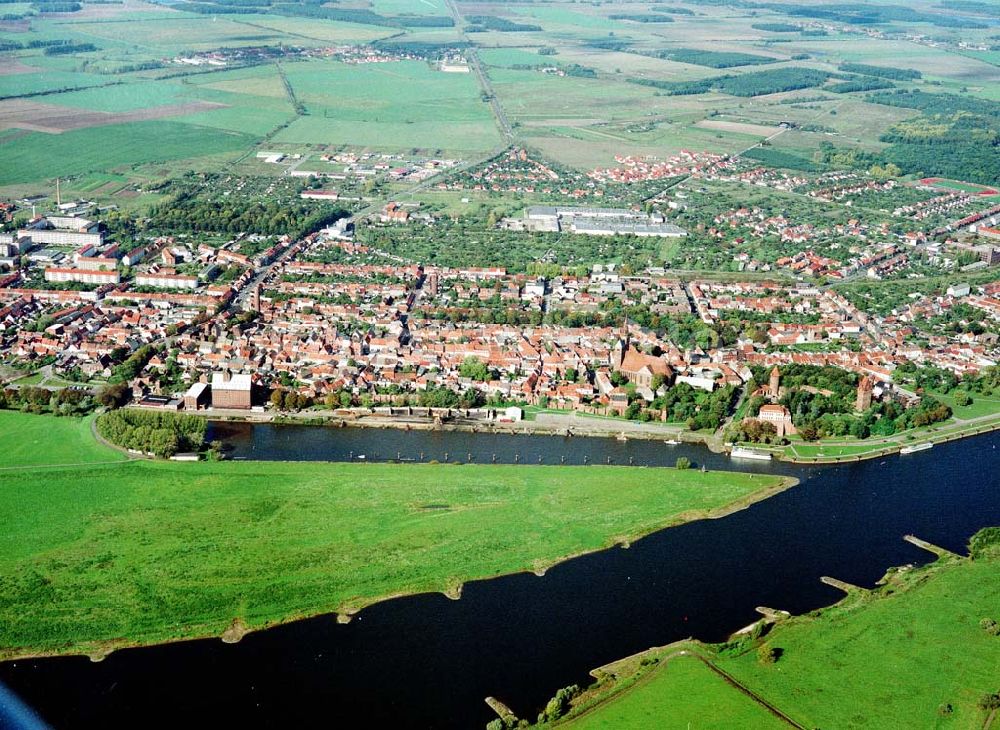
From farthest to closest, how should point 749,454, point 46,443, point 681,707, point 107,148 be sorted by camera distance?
1. point 107,148
2. point 749,454
3. point 46,443
4. point 681,707

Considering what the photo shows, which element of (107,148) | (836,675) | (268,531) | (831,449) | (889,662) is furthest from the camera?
(107,148)

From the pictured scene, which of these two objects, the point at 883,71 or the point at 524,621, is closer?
the point at 524,621

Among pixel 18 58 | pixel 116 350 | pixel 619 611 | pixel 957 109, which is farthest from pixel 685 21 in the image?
pixel 619 611

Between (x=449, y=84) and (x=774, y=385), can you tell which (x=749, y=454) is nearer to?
(x=774, y=385)

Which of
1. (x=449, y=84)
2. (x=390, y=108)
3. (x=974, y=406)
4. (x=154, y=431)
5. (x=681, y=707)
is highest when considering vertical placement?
(x=449, y=84)

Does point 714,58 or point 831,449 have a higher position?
point 714,58

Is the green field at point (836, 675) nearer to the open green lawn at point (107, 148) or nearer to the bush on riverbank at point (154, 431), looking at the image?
the bush on riverbank at point (154, 431)

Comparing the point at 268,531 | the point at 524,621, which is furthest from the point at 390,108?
the point at 524,621

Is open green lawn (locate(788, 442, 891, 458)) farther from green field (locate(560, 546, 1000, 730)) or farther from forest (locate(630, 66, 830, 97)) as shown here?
forest (locate(630, 66, 830, 97))
